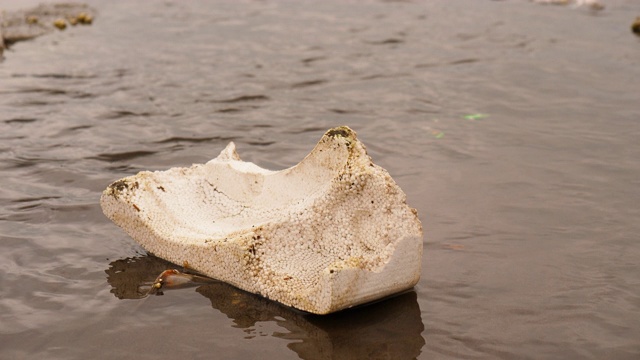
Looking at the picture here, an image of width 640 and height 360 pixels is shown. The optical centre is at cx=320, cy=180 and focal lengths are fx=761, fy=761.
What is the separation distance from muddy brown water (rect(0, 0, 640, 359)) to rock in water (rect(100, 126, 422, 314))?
151 mm

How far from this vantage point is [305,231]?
393 cm

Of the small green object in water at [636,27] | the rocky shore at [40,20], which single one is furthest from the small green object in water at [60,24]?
the small green object in water at [636,27]

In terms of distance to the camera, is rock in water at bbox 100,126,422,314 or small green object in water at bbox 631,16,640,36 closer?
rock in water at bbox 100,126,422,314

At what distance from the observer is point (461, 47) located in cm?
985

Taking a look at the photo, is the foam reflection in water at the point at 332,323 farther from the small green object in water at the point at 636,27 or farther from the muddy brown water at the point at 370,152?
the small green object in water at the point at 636,27

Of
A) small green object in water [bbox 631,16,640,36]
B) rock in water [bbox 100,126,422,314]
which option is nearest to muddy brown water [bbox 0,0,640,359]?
rock in water [bbox 100,126,422,314]

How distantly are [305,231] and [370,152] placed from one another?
2.63 metres

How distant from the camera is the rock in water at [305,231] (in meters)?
3.71

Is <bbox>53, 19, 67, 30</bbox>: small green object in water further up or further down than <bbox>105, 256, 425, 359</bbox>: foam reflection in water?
further up

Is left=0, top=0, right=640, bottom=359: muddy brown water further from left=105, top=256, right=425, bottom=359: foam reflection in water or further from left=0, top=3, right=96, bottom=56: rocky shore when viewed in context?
left=0, top=3, right=96, bottom=56: rocky shore

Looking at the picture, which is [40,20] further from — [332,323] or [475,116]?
[332,323]

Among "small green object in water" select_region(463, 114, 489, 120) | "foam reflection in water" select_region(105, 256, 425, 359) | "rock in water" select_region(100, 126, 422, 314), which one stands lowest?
"small green object in water" select_region(463, 114, 489, 120)

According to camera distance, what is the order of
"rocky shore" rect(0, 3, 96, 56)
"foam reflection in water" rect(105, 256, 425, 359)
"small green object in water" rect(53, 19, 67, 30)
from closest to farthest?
"foam reflection in water" rect(105, 256, 425, 359) → "rocky shore" rect(0, 3, 96, 56) → "small green object in water" rect(53, 19, 67, 30)

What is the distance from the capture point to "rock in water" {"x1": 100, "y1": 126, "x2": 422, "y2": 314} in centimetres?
371
